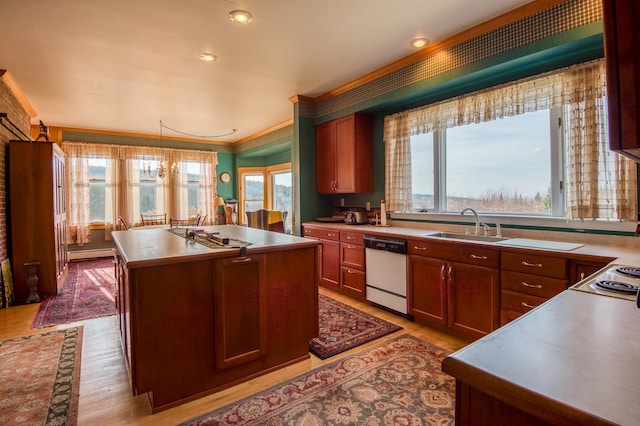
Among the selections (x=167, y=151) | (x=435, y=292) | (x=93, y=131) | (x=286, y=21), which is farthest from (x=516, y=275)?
(x=93, y=131)

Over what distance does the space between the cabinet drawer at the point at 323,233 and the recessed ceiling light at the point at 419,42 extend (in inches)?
84.7

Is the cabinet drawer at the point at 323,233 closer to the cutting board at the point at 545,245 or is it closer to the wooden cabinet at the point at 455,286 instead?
the wooden cabinet at the point at 455,286

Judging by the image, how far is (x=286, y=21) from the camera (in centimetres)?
269

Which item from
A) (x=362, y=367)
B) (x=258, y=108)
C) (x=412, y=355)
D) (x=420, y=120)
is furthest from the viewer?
(x=258, y=108)

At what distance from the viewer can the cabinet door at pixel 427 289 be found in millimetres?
2906

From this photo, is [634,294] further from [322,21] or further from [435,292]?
[322,21]

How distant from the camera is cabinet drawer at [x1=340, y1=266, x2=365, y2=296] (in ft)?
12.3

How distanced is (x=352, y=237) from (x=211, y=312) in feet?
6.85

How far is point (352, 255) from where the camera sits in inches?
152

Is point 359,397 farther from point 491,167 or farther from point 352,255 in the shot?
point 491,167

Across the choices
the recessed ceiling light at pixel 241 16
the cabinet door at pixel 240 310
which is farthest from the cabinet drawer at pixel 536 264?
the recessed ceiling light at pixel 241 16

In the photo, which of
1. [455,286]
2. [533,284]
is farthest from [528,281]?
[455,286]

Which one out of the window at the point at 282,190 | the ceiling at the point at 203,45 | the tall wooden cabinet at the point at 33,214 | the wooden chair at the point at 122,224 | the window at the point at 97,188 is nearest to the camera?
the ceiling at the point at 203,45

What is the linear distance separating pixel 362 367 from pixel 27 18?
12.1 ft
